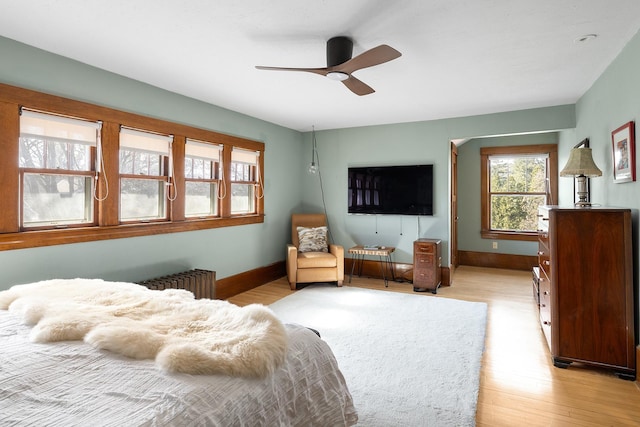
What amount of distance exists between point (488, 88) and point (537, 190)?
3.09 m

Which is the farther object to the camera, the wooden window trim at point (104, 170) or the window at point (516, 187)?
the window at point (516, 187)

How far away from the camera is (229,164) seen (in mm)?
4570

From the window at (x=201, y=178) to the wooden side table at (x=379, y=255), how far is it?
212 centimetres

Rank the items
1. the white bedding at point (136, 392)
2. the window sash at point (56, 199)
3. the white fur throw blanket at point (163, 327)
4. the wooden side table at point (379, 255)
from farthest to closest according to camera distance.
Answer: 1. the wooden side table at point (379, 255)
2. the window sash at point (56, 199)
3. the white fur throw blanket at point (163, 327)
4. the white bedding at point (136, 392)

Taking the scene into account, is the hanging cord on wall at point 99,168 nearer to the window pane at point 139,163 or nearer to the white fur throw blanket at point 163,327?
the window pane at point 139,163

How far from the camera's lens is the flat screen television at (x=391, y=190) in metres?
5.15

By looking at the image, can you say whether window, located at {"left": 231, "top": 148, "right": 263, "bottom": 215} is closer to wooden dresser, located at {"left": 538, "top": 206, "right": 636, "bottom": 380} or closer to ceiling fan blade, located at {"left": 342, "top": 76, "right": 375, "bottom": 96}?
ceiling fan blade, located at {"left": 342, "top": 76, "right": 375, "bottom": 96}

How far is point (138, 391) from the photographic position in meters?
1.09

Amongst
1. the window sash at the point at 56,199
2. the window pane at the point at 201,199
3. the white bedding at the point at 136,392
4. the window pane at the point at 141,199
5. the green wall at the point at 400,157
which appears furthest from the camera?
the green wall at the point at 400,157

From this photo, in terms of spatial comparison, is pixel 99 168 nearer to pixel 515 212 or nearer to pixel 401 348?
pixel 401 348

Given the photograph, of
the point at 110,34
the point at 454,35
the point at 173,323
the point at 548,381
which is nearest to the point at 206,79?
the point at 110,34

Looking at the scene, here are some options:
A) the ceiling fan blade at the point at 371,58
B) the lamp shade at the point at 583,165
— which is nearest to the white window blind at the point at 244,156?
the ceiling fan blade at the point at 371,58

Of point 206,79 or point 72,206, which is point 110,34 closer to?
point 206,79

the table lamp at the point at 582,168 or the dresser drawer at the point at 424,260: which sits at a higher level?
the table lamp at the point at 582,168
